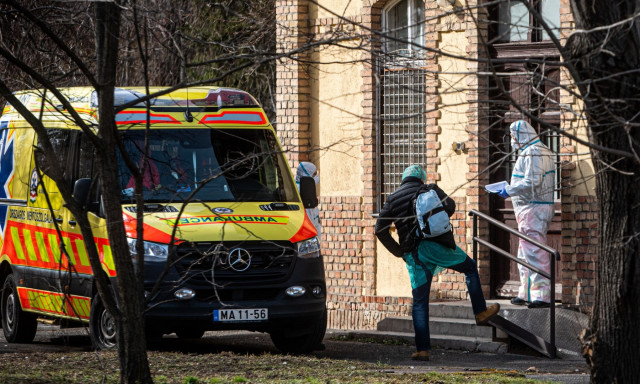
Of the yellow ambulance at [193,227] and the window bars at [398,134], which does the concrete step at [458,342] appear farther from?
→ the window bars at [398,134]

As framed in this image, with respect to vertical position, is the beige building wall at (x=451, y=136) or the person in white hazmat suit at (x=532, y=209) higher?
the beige building wall at (x=451, y=136)

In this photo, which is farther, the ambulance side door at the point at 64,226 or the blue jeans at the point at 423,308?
the ambulance side door at the point at 64,226

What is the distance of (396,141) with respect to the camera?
15242mm

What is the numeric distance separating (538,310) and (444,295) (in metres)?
2.26

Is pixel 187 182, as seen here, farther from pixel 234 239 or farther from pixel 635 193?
pixel 635 193

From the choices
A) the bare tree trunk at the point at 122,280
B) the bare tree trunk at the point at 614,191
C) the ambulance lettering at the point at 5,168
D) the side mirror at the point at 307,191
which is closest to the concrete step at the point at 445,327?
the side mirror at the point at 307,191

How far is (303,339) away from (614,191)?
5037 mm

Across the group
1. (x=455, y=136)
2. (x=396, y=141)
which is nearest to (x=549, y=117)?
(x=455, y=136)

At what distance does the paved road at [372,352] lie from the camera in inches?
408

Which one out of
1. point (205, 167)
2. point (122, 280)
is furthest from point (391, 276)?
point (122, 280)

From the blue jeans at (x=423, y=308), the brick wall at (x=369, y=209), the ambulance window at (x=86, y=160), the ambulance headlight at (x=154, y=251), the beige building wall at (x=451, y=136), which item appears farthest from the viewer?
the beige building wall at (x=451, y=136)

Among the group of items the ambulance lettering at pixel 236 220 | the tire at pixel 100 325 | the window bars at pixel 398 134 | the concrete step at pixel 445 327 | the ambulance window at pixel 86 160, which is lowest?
the concrete step at pixel 445 327

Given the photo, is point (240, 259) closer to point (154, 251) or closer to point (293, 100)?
point (154, 251)

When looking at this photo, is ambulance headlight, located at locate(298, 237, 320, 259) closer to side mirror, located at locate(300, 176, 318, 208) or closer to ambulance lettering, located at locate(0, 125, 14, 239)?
side mirror, located at locate(300, 176, 318, 208)
